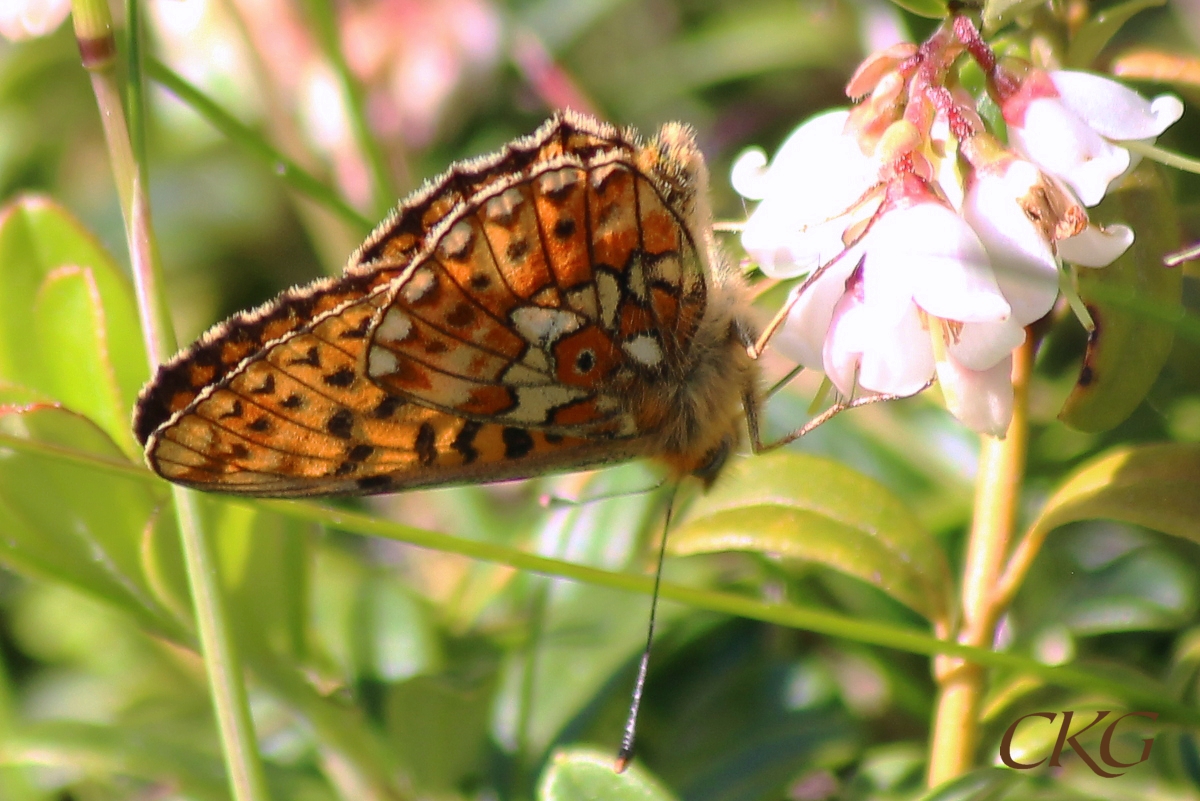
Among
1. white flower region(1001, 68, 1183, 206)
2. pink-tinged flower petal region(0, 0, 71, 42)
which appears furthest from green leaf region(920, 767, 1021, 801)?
pink-tinged flower petal region(0, 0, 71, 42)

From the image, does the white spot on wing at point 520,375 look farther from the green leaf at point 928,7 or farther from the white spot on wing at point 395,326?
the green leaf at point 928,7

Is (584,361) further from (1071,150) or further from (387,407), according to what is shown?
(1071,150)

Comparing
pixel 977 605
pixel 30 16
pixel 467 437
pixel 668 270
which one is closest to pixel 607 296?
pixel 668 270

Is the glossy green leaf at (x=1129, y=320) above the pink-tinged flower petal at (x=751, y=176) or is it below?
below

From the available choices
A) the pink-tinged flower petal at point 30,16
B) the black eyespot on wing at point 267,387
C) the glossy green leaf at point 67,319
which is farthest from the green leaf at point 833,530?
the pink-tinged flower petal at point 30,16

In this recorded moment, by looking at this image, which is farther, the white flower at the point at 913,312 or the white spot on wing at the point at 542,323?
the white spot on wing at the point at 542,323

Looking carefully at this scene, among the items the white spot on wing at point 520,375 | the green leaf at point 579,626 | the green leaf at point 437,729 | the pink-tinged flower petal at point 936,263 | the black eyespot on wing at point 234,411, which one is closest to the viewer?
the pink-tinged flower petal at point 936,263
